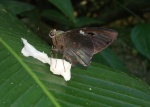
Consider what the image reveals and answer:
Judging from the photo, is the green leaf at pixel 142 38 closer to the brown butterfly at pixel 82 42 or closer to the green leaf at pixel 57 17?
the green leaf at pixel 57 17

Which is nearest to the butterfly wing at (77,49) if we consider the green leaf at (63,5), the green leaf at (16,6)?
the green leaf at (63,5)

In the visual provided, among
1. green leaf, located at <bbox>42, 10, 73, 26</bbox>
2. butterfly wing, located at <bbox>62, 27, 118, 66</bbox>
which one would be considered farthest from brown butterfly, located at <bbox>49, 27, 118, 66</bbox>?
green leaf, located at <bbox>42, 10, 73, 26</bbox>

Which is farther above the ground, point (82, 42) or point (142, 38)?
point (82, 42)

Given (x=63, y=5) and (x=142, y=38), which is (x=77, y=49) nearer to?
(x=63, y=5)

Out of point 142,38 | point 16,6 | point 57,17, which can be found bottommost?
point 142,38

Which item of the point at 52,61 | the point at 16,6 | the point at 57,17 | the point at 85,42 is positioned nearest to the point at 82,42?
the point at 85,42
